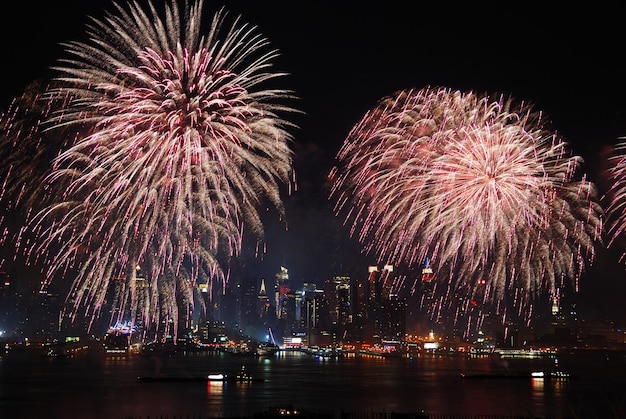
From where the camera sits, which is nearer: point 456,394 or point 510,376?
point 456,394

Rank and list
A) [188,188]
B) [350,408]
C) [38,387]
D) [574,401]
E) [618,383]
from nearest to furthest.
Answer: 1. [188,188]
2. [350,408]
3. [574,401]
4. [38,387]
5. [618,383]

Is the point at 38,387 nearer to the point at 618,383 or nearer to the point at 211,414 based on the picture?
the point at 211,414

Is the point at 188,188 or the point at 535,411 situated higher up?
the point at 188,188

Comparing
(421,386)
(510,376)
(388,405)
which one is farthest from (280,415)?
(510,376)

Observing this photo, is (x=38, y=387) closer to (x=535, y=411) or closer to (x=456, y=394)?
(x=456, y=394)

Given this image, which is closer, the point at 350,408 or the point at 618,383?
the point at 350,408

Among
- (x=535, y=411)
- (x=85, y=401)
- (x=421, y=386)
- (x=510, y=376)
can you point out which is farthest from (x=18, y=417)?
(x=510, y=376)

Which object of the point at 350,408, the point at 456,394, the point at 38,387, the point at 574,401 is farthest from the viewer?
the point at 38,387

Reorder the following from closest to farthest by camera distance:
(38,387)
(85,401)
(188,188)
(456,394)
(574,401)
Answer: (188,188), (85,401), (574,401), (456,394), (38,387)

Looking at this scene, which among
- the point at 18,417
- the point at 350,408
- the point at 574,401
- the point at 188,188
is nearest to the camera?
the point at 188,188
